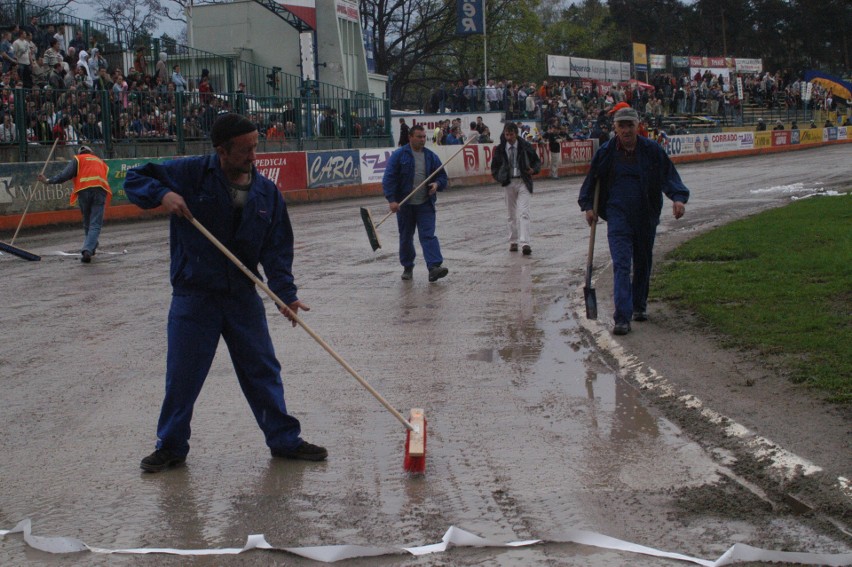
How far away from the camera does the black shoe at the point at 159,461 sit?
17.7ft

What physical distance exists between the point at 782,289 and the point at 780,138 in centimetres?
4239

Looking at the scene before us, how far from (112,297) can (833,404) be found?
805 centimetres

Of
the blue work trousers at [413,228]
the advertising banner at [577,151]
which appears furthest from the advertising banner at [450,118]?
the blue work trousers at [413,228]

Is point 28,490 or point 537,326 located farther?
point 537,326

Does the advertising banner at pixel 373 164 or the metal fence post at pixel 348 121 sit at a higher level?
the metal fence post at pixel 348 121

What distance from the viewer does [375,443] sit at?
5906 mm

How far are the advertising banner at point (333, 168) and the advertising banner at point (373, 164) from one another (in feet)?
0.87

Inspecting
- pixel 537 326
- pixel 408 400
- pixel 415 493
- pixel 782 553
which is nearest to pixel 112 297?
pixel 537 326

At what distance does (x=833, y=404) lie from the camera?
5918 millimetres

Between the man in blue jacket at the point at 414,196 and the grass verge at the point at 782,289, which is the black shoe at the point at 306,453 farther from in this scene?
the man in blue jacket at the point at 414,196

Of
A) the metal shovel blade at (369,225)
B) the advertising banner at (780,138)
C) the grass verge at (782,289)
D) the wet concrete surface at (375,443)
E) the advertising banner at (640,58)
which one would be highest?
the advertising banner at (640,58)

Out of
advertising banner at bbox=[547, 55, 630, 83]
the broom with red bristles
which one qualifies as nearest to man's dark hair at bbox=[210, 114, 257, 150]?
the broom with red bristles

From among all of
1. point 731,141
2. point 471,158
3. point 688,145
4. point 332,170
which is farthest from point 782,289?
point 731,141

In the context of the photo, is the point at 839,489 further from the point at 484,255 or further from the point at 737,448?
the point at 484,255
